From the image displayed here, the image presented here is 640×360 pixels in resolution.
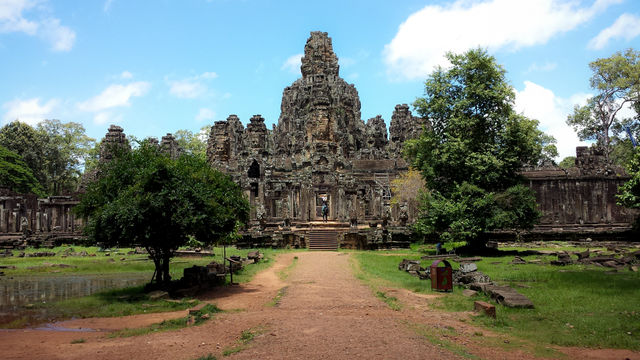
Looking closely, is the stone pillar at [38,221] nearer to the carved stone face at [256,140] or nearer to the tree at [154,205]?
the carved stone face at [256,140]

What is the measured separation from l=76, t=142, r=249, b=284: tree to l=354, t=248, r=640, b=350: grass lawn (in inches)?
229

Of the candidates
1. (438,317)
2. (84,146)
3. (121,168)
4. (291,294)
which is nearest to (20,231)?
(84,146)

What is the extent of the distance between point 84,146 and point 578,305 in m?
65.0

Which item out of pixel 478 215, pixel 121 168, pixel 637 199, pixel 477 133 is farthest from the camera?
pixel 477 133

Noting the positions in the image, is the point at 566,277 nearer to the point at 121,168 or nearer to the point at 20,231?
the point at 121,168

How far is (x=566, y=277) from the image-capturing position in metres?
14.4

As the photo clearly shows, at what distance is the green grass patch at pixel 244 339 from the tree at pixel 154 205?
17.2ft

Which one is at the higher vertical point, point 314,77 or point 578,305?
point 314,77

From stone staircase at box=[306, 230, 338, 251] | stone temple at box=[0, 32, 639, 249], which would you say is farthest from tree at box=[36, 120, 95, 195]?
stone staircase at box=[306, 230, 338, 251]

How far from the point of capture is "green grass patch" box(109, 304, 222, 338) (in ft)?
31.0

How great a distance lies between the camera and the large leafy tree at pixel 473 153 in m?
23.6

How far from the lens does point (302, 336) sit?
28.1 ft

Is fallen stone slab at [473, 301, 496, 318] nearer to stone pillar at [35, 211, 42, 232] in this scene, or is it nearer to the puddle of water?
the puddle of water

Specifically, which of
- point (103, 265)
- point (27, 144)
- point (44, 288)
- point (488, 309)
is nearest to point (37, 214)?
point (27, 144)
